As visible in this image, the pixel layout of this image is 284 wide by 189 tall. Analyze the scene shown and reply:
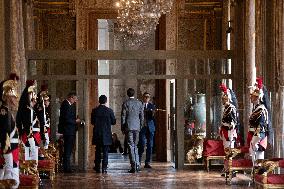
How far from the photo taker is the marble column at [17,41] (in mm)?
14070

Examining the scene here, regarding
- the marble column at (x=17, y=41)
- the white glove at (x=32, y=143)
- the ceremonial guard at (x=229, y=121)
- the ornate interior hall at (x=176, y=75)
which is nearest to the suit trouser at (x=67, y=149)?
the ornate interior hall at (x=176, y=75)

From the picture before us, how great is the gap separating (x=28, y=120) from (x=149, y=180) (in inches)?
113

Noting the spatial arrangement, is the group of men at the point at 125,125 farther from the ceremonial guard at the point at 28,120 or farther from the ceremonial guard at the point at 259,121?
the ceremonial guard at the point at 259,121

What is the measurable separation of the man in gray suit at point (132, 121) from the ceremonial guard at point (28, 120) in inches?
117

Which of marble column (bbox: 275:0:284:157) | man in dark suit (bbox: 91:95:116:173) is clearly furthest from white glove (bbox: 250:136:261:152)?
man in dark suit (bbox: 91:95:116:173)

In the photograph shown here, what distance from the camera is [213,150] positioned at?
625 inches

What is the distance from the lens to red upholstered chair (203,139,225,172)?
15.8 meters

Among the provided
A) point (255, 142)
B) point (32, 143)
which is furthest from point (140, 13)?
point (255, 142)

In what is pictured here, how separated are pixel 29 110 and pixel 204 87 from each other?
Answer: 17.7 feet

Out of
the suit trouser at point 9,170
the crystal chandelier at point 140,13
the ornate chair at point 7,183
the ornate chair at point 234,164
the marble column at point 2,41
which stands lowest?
the ornate chair at point 234,164

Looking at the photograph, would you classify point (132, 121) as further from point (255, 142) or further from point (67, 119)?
point (255, 142)

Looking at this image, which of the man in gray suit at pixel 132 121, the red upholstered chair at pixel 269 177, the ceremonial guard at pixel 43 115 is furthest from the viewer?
the man in gray suit at pixel 132 121

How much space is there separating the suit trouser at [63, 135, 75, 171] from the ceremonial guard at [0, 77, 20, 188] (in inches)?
282

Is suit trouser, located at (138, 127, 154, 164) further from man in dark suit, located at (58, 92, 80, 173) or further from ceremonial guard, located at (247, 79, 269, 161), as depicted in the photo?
ceremonial guard, located at (247, 79, 269, 161)
